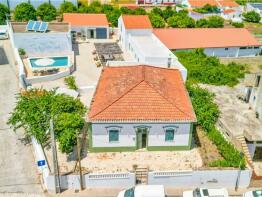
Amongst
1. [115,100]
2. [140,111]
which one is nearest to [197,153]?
[140,111]

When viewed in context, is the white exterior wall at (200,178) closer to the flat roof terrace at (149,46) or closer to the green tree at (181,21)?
the flat roof terrace at (149,46)

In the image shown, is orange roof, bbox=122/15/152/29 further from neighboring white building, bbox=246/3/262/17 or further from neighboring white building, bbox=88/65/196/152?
neighboring white building, bbox=246/3/262/17

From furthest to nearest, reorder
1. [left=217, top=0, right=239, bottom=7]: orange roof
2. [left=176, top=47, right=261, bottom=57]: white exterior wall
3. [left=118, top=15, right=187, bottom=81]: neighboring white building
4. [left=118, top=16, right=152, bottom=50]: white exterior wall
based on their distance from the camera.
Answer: [left=217, top=0, right=239, bottom=7]: orange roof
[left=176, top=47, right=261, bottom=57]: white exterior wall
[left=118, top=16, right=152, bottom=50]: white exterior wall
[left=118, top=15, right=187, bottom=81]: neighboring white building

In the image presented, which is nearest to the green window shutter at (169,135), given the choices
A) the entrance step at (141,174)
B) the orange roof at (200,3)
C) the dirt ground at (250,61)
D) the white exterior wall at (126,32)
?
the entrance step at (141,174)

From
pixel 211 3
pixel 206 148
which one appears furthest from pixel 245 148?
pixel 211 3

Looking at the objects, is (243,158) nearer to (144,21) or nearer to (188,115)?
(188,115)

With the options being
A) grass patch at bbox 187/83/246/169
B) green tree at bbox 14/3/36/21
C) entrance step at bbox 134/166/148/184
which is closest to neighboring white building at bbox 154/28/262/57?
grass patch at bbox 187/83/246/169

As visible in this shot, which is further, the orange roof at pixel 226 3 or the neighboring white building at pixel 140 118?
the orange roof at pixel 226 3
